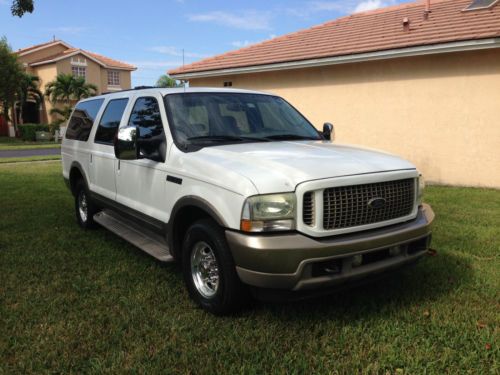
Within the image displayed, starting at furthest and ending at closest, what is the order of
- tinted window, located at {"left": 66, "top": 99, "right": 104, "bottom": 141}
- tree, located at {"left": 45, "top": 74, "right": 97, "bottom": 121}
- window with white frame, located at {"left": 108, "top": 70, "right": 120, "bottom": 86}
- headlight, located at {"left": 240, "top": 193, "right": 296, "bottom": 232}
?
window with white frame, located at {"left": 108, "top": 70, "right": 120, "bottom": 86} → tree, located at {"left": 45, "top": 74, "right": 97, "bottom": 121} → tinted window, located at {"left": 66, "top": 99, "right": 104, "bottom": 141} → headlight, located at {"left": 240, "top": 193, "right": 296, "bottom": 232}

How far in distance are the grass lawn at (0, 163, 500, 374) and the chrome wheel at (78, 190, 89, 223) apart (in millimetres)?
1122

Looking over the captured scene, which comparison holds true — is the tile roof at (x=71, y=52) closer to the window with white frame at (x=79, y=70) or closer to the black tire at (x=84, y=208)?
the window with white frame at (x=79, y=70)

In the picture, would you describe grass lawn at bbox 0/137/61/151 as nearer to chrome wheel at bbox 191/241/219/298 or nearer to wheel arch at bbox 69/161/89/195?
wheel arch at bbox 69/161/89/195

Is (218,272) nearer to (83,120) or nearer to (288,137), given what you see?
(288,137)

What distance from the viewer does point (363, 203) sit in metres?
3.46

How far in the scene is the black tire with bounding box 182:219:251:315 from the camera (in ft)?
11.3

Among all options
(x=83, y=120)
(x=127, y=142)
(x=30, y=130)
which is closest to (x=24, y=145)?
(x=30, y=130)

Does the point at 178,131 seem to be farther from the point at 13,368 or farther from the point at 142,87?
the point at 13,368

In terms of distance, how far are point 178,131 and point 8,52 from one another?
34.7m

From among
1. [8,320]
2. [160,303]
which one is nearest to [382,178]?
[160,303]

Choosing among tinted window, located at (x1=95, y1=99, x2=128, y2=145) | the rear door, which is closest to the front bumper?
the rear door

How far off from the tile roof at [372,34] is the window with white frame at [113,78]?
32.6 meters

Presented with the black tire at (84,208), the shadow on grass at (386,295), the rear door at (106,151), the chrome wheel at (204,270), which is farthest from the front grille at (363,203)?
the black tire at (84,208)

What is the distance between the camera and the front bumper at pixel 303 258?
3162 millimetres
